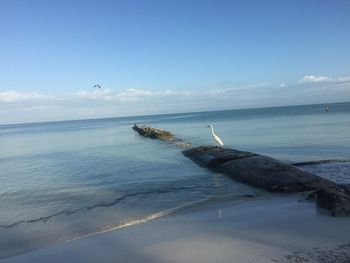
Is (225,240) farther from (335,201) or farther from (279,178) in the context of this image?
(279,178)

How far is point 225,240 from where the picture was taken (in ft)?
23.7

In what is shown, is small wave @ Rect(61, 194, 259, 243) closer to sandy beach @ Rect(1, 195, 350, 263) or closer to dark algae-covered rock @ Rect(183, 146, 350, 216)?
sandy beach @ Rect(1, 195, 350, 263)

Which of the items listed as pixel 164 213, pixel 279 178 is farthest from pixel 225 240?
pixel 279 178

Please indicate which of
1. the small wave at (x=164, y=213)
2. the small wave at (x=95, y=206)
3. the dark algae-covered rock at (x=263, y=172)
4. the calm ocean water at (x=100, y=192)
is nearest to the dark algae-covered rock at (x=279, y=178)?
the dark algae-covered rock at (x=263, y=172)

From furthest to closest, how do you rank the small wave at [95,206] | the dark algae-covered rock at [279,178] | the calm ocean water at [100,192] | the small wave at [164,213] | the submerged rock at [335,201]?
1. the small wave at [95,206]
2. the calm ocean water at [100,192]
3. the small wave at [164,213]
4. the dark algae-covered rock at [279,178]
5. the submerged rock at [335,201]

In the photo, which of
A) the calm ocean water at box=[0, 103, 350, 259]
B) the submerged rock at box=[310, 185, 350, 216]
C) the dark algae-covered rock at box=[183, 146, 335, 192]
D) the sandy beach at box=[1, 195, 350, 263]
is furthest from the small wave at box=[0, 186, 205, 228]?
the submerged rock at box=[310, 185, 350, 216]

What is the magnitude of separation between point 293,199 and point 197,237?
11.7 feet

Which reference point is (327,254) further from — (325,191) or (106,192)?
(106,192)

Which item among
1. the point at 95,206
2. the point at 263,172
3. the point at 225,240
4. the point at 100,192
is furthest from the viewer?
the point at 100,192

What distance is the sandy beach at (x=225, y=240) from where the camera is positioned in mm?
6398

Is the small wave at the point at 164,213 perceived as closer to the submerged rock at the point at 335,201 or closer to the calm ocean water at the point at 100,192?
the calm ocean water at the point at 100,192

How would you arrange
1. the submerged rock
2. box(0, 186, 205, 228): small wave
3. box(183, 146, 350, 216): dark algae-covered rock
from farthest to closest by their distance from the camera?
box(0, 186, 205, 228): small wave
box(183, 146, 350, 216): dark algae-covered rock
the submerged rock

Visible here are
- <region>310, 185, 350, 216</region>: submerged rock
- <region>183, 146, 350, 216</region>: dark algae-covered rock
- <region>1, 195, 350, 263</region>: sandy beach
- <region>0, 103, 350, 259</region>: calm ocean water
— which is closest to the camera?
<region>1, 195, 350, 263</region>: sandy beach

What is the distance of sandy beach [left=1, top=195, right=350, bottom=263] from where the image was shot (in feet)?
Result: 21.0
